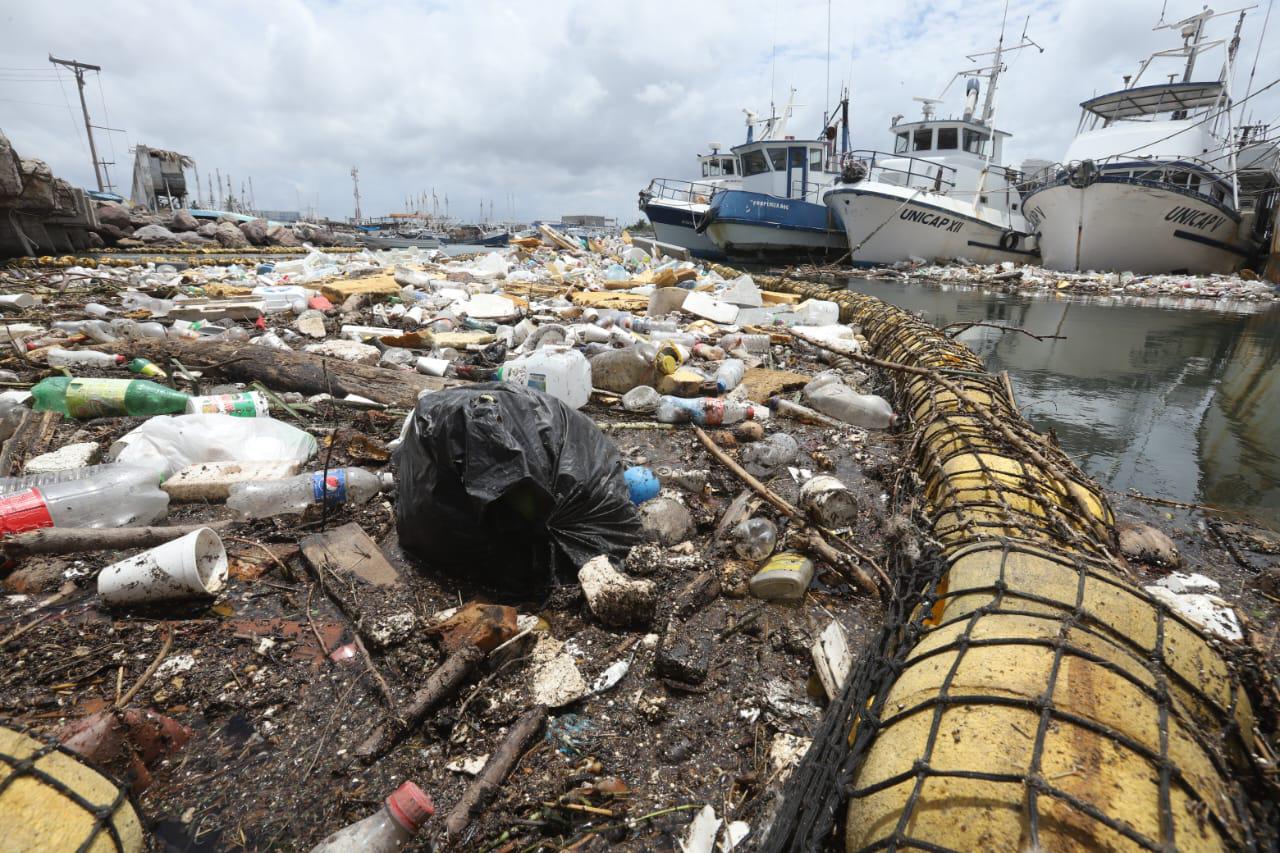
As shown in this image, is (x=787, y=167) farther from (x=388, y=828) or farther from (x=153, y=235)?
(x=388, y=828)

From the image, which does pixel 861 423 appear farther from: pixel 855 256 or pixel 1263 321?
pixel 855 256

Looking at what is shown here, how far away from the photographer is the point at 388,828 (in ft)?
3.63

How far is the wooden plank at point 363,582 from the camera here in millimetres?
1634

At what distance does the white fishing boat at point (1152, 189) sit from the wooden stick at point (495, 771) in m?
18.5

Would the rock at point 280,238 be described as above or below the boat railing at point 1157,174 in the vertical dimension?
below

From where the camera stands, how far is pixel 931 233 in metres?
16.8

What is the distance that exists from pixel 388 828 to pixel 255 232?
70.4 ft

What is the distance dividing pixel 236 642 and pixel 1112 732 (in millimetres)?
2033

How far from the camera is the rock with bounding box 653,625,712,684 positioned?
1.54 meters

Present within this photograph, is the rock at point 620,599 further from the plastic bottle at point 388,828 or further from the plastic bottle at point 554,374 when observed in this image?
the plastic bottle at point 554,374

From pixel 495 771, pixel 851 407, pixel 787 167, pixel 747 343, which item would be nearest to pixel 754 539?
pixel 495 771

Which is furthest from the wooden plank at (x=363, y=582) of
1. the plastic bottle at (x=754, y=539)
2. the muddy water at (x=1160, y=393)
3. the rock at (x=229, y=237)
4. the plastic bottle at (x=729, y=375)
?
the rock at (x=229, y=237)

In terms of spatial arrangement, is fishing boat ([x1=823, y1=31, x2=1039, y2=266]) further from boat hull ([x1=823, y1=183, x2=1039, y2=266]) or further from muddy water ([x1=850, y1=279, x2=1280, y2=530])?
muddy water ([x1=850, y1=279, x2=1280, y2=530])

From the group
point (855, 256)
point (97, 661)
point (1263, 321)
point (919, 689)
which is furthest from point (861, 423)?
point (855, 256)
